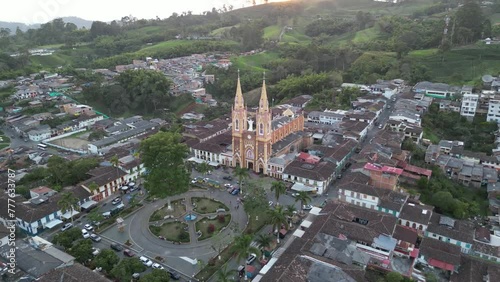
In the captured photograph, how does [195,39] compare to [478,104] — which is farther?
[195,39]

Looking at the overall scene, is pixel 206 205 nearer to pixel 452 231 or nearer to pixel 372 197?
pixel 372 197

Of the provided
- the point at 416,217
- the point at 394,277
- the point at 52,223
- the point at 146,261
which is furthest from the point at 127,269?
the point at 416,217

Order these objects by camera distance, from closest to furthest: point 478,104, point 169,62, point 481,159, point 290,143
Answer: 1. point 481,159
2. point 290,143
3. point 478,104
4. point 169,62

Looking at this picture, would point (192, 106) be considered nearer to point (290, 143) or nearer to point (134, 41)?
point (290, 143)

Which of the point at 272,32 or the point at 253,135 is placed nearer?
the point at 253,135

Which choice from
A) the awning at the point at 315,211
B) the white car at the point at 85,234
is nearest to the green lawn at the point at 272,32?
the awning at the point at 315,211

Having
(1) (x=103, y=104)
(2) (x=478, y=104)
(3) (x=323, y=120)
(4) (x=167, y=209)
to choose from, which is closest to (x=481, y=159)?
(2) (x=478, y=104)

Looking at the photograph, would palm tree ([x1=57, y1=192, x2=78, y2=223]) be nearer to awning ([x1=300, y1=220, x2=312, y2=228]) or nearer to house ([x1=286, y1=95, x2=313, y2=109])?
awning ([x1=300, y1=220, x2=312, y2=228])

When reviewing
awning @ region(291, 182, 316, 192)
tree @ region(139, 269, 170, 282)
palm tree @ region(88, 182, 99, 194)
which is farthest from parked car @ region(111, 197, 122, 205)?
awning @ region(291, 182, 316, 192)
